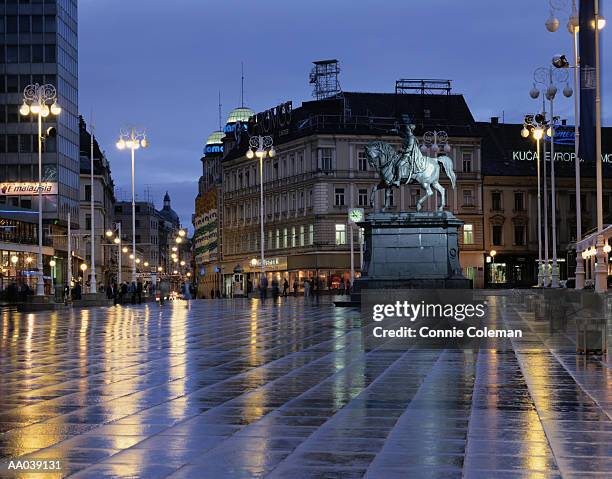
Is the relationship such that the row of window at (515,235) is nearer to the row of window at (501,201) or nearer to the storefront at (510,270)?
the storefront at (510,270)

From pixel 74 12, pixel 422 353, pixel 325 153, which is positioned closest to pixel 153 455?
pixel 422 353

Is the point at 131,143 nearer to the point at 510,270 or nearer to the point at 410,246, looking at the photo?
the point at 410,246

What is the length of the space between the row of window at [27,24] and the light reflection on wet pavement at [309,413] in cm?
9094

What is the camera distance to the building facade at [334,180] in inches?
4491

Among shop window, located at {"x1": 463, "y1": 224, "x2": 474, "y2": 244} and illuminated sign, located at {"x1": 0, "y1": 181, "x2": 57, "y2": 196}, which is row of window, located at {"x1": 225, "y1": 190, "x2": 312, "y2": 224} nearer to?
shop window, located at {"x1": 463, "y1": 224, "x2": 474, "y2": 244}

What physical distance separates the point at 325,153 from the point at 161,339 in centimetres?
8489

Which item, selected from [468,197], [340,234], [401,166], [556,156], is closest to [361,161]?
[340,234]

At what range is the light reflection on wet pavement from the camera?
1005 cm

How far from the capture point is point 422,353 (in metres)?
23.3

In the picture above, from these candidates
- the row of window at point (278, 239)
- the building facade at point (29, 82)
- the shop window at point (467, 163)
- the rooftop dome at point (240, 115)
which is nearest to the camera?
the building facade at point (29, 82)

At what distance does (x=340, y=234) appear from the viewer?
11462cm

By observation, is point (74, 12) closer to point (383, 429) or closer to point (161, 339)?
point (161, 339)

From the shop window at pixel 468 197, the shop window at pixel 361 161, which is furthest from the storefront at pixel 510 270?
the shop window at pixel 361 161

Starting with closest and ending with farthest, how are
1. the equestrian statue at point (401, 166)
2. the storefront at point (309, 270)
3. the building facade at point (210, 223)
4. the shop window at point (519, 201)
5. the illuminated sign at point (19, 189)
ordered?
the equestrian statue at point (401, 166)
the illuminated sign at point (19, 189)
the storefront at point (309, 270)
the shop window at point (519, 201)
the building facade at point (210, 223)
